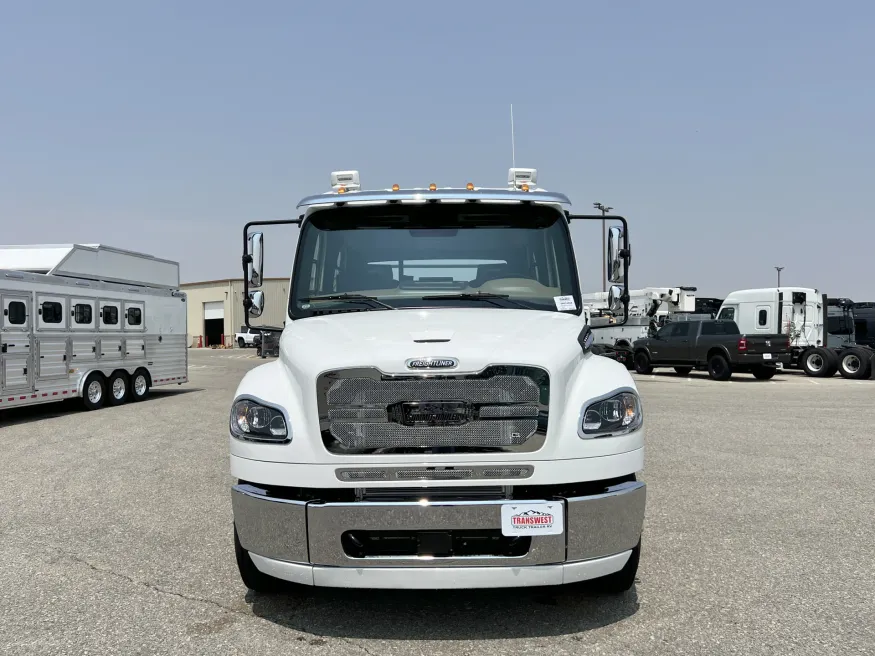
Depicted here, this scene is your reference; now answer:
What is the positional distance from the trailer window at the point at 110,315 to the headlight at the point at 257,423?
13.3 meters

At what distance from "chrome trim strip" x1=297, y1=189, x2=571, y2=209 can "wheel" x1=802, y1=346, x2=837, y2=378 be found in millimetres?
21912

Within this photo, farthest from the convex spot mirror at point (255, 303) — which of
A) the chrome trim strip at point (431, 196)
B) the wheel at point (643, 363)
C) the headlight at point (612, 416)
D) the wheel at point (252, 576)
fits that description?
the wheel at point (643, 363)

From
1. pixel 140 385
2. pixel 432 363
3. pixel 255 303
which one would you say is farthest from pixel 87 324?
pixel 432 363

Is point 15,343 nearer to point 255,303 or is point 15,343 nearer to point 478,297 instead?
point 255,303

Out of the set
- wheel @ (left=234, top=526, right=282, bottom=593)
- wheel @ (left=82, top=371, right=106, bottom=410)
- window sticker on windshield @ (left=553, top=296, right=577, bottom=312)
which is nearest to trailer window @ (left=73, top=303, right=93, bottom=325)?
wheel @ (left=82, top=371, right=106, bottom=410)

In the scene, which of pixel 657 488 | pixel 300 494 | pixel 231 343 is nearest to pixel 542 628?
pixel 300 494

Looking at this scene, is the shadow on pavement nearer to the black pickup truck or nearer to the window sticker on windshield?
the window sticker on windshield

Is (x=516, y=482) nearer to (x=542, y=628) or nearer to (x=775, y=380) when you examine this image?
(x=542, y=628)

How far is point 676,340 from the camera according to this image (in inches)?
946

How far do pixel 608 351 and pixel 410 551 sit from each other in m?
2.84

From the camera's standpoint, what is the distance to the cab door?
1275 cm

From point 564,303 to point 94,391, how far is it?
13379 millimetres

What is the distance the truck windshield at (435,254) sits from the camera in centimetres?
474

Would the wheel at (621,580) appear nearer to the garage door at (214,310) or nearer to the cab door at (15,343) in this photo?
the cab door at (15,343)
